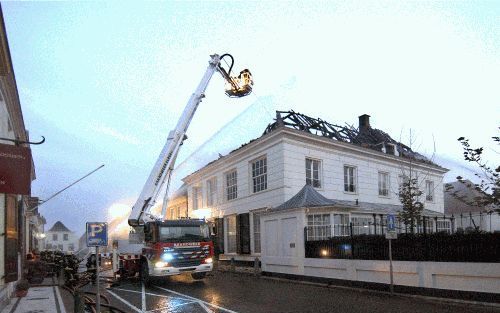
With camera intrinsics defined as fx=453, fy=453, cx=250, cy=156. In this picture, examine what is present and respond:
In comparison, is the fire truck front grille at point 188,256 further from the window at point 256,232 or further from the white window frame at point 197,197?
the white window frame at point 197,197

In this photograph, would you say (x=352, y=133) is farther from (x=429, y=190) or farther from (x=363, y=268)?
(x=363, y=268)

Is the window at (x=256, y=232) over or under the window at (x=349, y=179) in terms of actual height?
under

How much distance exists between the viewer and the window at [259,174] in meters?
23.6

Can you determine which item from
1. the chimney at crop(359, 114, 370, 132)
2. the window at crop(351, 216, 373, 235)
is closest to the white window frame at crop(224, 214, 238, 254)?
the window at crop(351, 216, 373, 235)

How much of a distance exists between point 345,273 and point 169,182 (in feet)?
29.0

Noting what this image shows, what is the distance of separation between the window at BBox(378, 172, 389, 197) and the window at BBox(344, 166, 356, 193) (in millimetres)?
2253

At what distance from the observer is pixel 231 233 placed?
87.8 feet

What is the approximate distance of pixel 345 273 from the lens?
1608cm

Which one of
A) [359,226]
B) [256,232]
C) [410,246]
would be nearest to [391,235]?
[410,246]

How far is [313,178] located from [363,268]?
27.3 ft

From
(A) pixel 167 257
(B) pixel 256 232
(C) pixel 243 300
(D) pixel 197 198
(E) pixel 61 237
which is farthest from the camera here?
(E) pixel 61 237

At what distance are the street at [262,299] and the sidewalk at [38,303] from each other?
5.45 ft

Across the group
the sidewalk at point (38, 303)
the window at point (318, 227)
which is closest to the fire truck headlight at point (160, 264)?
the sidewalk at point (38, 303)

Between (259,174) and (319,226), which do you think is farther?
(259,174)
